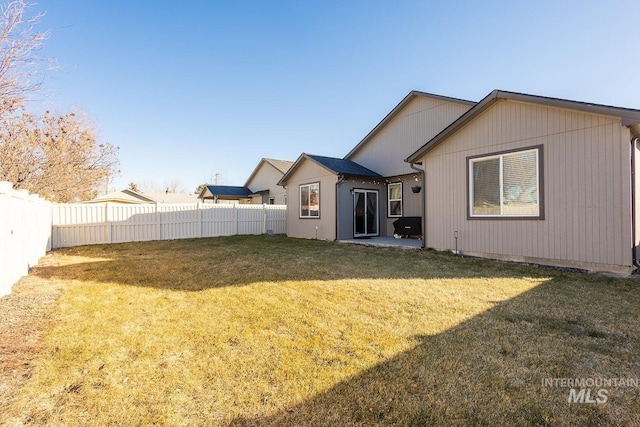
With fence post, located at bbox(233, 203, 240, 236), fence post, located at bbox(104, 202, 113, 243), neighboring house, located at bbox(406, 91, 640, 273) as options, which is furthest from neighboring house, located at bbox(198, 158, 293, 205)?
neighboring house, located at bbox(406, 91, 640, 273)

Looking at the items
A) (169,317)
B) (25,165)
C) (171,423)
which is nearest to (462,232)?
(169,317)

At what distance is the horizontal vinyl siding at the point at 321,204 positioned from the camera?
39.5ft

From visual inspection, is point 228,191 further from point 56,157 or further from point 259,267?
point 259,267

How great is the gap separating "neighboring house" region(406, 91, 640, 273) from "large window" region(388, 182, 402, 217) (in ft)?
13.2

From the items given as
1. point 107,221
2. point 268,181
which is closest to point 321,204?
point 107,221

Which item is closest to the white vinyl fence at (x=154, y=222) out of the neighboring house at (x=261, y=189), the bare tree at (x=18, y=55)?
the neighboring house at (x=261, y=189)

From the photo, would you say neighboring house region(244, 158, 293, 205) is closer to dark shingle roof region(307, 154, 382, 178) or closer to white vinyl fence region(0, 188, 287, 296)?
white vinyl fence region(0, 188, 287, 296)

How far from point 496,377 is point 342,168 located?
10.5 metres

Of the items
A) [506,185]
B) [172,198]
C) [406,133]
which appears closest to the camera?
[506,185]

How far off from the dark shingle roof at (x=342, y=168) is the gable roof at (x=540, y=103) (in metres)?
3.23

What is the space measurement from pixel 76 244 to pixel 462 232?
12882 mm

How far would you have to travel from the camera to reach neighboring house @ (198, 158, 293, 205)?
75.6 ft

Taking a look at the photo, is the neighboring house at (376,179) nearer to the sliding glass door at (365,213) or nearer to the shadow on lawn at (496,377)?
the sliding glass door at (365,213)

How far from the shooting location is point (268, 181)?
24031mm
